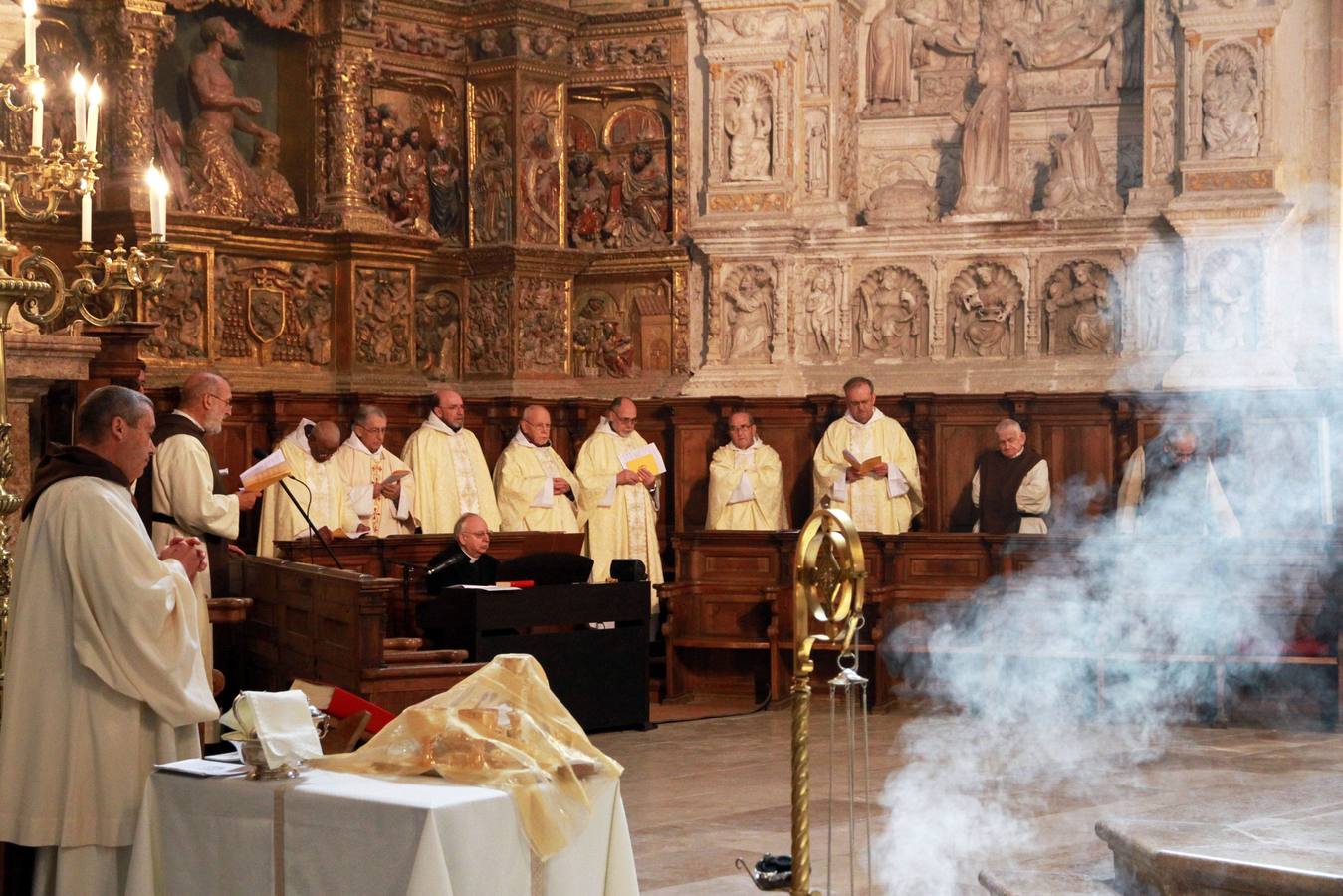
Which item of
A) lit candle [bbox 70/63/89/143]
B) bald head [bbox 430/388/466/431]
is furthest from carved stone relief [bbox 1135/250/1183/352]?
lit candle [bbox 70/63/89/143]

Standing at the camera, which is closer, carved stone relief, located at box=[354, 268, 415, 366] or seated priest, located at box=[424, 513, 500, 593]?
seated priest, located at box=[424, 513, 500, 593]

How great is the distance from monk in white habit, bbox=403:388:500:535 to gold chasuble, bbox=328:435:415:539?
47 centimetres

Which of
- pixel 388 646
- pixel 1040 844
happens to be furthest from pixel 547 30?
pixel 1040 844

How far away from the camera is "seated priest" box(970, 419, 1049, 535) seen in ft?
37.6

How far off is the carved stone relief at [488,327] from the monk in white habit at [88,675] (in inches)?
359

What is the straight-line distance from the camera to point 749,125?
13.3m

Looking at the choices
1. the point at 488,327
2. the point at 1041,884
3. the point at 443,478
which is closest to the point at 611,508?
the point at 443,478

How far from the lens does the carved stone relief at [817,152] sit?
1341 centimetres

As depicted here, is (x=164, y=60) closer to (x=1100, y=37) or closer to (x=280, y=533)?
(x=280, y=533)

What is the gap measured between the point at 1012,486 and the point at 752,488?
1847 mm

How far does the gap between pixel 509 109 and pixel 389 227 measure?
1.40m

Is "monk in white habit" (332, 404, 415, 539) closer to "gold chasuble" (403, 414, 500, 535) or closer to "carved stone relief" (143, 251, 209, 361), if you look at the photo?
"gold chasuble" (403, 414, 500, 535)

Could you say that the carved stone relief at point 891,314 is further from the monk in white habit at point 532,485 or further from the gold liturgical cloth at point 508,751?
the gold liturgical cloth at point 508,751

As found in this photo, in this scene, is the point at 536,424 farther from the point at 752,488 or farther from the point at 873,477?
the point at 873,477
